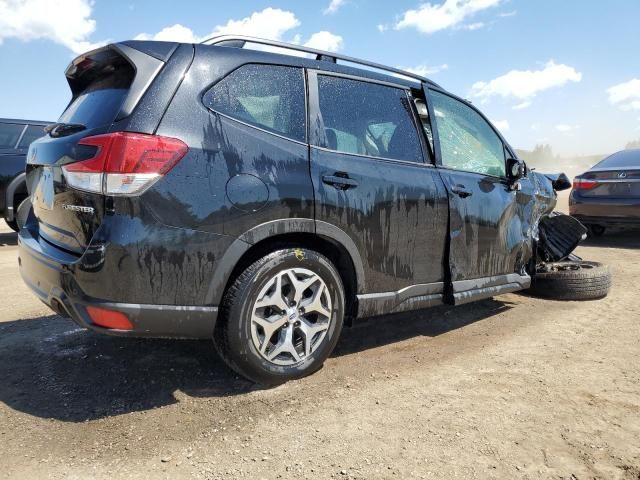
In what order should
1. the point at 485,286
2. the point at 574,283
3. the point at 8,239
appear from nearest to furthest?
the point at 485,286
the point at 574,283
the point at 8,239

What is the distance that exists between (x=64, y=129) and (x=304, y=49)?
1448 mm

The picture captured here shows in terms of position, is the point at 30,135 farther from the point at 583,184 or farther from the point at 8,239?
the point at 583,184

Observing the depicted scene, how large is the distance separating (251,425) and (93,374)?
1155 mm

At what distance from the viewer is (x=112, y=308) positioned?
2350mm

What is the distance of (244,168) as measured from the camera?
2.57 metres

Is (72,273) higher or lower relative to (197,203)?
lower

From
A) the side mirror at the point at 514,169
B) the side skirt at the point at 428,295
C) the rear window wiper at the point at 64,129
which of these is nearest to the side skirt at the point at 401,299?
the side skirt at the point at 428,295

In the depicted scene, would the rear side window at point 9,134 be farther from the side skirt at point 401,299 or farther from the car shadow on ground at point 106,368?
the side skirt at point 401,299

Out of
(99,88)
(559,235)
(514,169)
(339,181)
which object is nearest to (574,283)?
(559,235)

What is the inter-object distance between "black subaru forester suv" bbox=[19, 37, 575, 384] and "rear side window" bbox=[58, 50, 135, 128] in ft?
0.04

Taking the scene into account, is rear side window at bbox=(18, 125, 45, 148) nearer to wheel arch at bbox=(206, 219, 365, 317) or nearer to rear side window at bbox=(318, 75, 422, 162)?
rear side window at bbox=(318, 75, 422, 162)

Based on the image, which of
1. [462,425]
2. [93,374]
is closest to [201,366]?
[93,374]

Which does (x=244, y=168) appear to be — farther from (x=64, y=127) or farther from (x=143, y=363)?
(x=143, y=363)

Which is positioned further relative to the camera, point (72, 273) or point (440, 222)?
point (440, 222)
